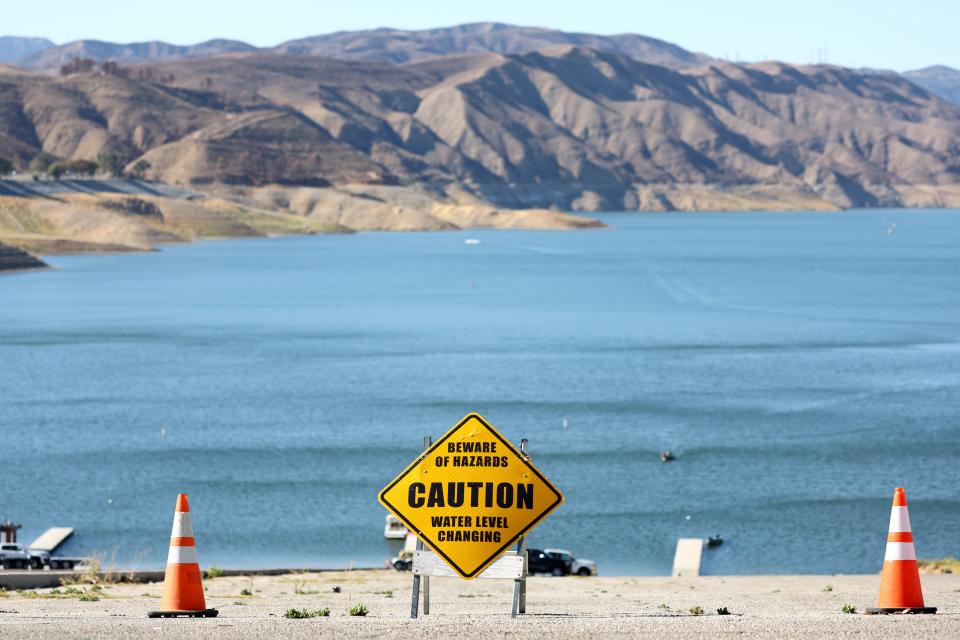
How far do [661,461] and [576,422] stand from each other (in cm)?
866

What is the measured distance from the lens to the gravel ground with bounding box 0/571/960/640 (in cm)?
1072

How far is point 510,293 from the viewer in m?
128

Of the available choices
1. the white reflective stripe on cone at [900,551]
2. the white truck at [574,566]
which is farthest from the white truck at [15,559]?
the white reflective stripe on cone at [900,551]

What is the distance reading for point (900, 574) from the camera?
1188 centimetres

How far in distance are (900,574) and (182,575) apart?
5438 millimetres

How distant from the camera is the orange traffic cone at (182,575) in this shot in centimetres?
1210

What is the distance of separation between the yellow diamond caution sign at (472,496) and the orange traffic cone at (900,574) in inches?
101

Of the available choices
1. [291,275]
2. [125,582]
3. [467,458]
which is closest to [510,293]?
[291,275]

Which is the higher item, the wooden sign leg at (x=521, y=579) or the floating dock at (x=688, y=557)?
the wooden sign leg at (x=521, y=579)

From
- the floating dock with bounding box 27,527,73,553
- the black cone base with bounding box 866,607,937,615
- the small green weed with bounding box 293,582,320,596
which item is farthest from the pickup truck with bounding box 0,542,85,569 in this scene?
the black cone base with bounding box 866,607,937,615

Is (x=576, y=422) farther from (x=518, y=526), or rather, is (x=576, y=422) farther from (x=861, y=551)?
(x=518, y=526)

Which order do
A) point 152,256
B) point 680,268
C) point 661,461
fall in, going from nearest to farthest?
point 661,461 < point 680,268 < point 152,256

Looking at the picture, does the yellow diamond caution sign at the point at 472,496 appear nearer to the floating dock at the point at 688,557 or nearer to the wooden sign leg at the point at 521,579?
the wooden sign leg at the point at 521,579

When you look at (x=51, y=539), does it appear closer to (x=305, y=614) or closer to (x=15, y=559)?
(x=15, y=559)
